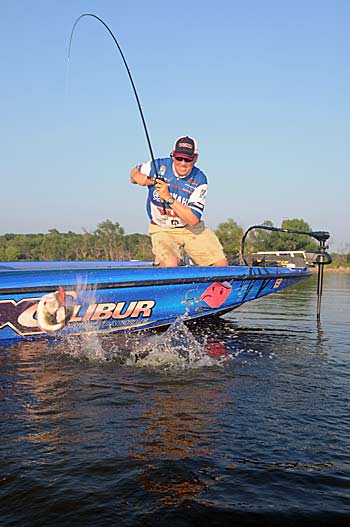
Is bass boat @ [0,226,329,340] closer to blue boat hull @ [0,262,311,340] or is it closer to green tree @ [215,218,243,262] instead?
blue boat hull @ [0,262,311,340]

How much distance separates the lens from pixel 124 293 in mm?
5633

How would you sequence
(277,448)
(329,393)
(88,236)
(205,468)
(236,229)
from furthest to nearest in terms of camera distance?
(88,236) < (236,229) < (329,393) < (277,448) < (205,468)

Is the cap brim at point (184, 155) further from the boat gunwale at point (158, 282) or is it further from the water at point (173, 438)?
the water at point (173, 438)

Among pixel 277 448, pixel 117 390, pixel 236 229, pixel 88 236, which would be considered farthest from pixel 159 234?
pixel 88 236

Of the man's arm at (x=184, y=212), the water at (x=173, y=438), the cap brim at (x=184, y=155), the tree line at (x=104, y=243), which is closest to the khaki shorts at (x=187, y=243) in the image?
the man's arm at (x=184, y=212)

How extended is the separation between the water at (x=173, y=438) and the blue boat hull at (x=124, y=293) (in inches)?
Result: 19.1

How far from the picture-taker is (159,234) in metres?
6.76

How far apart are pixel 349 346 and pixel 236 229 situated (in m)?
56.2

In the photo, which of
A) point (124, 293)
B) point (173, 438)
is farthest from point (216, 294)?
point (173, 438)

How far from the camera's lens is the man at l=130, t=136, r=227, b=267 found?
250 inches

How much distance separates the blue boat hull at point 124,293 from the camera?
17.0 ft

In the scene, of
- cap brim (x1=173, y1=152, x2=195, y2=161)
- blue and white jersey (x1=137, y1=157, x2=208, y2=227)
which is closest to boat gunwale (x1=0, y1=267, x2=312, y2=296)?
blue and white jersey (x1=137, y1=157, x2=208, y2=227)

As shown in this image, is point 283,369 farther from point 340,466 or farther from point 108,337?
point 108,337

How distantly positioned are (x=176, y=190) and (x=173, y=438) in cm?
423
